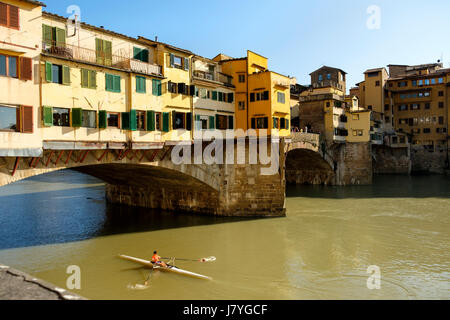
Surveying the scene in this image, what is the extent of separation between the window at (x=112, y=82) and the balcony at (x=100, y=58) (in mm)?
939

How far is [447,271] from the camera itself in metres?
17.0

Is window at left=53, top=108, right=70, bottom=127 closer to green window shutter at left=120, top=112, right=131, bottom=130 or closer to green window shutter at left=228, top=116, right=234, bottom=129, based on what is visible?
green window shutter at left=120, top=112, right=131, bottom=130

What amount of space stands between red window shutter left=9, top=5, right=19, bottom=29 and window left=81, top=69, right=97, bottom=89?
12.9 feet

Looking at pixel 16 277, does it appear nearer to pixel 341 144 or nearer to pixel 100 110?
pixel 100 110

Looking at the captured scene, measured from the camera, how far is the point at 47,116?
18.0m

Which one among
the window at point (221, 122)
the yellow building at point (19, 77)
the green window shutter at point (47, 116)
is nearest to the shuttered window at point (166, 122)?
the window at point (221, 122)

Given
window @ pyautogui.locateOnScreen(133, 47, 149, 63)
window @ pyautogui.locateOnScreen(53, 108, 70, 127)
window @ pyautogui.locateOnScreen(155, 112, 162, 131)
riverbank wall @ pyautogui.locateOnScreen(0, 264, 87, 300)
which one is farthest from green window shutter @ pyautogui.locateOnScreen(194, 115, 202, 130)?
riverbank wall @ pyautogui.locateOnScreen(0, 264, 87, 300)

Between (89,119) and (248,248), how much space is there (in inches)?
480

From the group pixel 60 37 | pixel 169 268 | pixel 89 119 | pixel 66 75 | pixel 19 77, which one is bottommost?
pixel 169 268

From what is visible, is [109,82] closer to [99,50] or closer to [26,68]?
[99,50]

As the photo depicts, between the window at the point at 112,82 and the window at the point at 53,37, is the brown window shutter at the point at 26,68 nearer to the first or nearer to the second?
the window at the point at 53,37

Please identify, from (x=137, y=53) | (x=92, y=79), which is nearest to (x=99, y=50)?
(x=92, y=79)

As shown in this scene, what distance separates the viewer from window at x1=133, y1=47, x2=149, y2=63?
23.9 m

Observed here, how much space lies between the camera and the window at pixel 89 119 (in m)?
20.1
